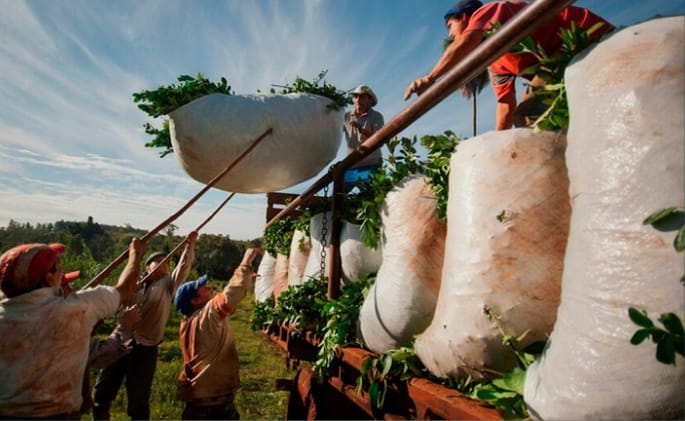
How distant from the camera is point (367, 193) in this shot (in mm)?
2867

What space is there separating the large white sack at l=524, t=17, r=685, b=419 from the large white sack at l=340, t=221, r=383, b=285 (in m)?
1.71

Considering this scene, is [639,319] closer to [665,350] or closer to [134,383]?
[665,350]

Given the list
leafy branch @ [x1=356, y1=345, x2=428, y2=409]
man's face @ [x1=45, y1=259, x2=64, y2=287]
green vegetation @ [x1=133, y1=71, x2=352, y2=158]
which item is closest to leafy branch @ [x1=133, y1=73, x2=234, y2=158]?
green vegetation @ [x1=133, y1=71, x2=352, y2=158]

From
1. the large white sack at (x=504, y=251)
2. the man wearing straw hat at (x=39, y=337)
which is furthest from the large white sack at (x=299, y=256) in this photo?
the large white sack at (x=504, y=251)

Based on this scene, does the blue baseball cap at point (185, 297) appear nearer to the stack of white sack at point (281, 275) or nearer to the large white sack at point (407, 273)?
the stack of white sack at point (281, 275)

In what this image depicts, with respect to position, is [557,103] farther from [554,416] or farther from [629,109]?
[554,416]

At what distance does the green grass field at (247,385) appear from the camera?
5922 mm

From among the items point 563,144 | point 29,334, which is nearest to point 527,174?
point 563,144

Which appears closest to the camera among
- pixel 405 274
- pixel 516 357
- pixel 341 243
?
pixel 516 357

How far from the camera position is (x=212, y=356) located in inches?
149

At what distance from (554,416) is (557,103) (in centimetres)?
97

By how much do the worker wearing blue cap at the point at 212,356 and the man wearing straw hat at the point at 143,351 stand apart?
0.58 m

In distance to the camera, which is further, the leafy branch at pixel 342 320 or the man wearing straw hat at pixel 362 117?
the man wearing straw hat at pixel 362 117

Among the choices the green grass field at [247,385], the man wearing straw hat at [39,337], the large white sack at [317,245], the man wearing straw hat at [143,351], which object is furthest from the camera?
the green grass field at [247,385]
